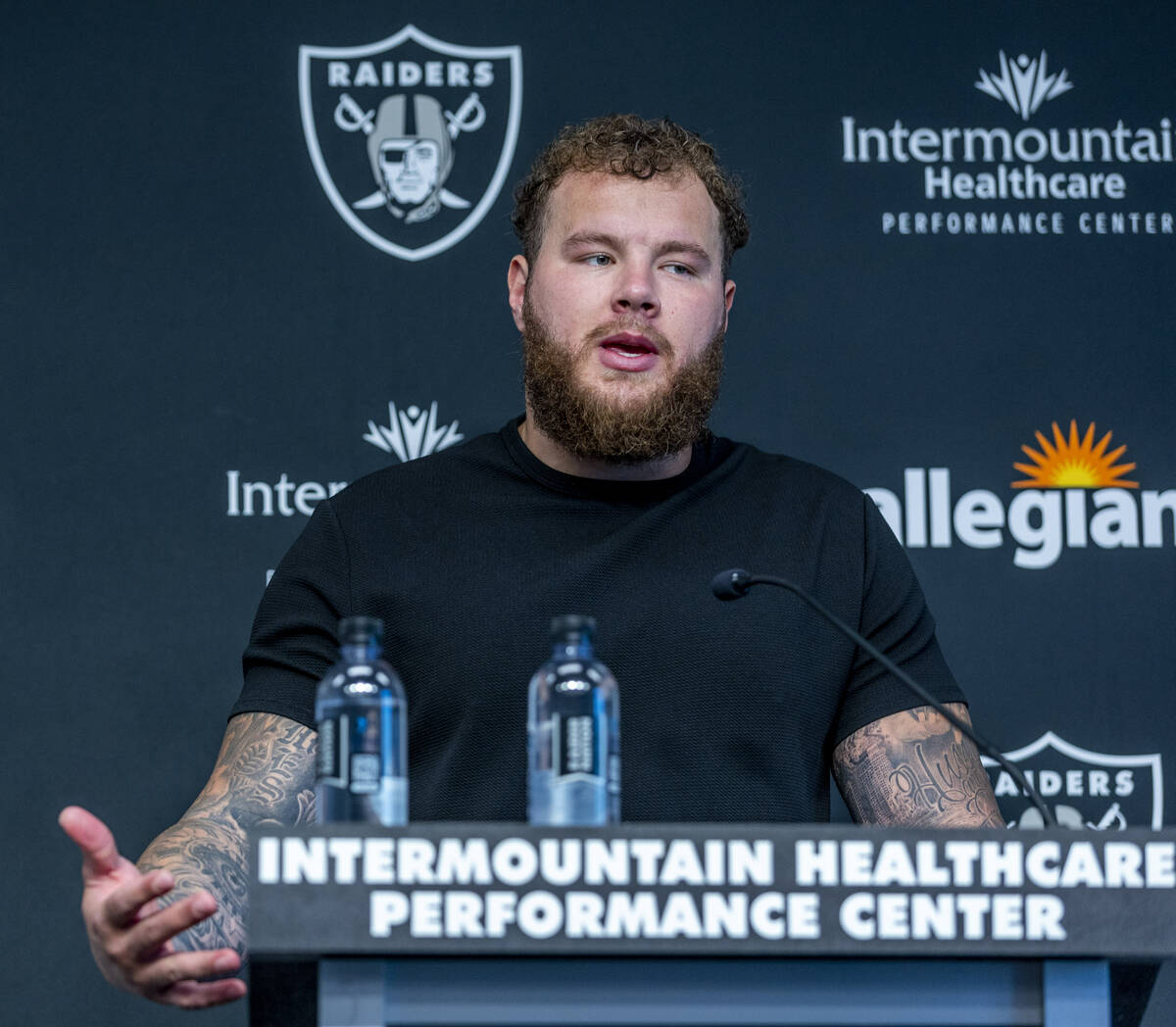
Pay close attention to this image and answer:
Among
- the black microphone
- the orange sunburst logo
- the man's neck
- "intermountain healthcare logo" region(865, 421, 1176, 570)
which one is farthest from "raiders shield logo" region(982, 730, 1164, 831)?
the black microphone

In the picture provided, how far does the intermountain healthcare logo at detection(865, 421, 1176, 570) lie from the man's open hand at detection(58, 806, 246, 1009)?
162 centimetres

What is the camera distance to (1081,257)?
2.60 m

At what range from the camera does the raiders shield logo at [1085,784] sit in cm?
245

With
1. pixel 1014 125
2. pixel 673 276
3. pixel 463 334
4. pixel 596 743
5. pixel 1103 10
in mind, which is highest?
pixel 1103 10

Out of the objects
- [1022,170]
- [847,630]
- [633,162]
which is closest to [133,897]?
[847,630]

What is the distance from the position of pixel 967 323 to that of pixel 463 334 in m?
0.89

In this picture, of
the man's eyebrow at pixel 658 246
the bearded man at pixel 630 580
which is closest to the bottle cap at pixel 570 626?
the bearded man at pixel 630 580

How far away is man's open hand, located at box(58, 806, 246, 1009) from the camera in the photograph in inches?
43.9

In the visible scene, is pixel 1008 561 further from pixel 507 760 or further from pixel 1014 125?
pixel 507 760

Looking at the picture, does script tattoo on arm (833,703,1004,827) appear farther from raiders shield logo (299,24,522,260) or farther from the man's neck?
raiders shield logo (299,24,522,260)

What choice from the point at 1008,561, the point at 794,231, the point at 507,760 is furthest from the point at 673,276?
the point at 1008,561

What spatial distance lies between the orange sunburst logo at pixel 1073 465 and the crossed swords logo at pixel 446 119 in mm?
1096

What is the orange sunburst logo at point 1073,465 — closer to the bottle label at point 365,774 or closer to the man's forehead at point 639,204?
the man's forehead at point 639,204

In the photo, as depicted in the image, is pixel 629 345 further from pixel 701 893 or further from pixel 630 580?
pixel 701 893
